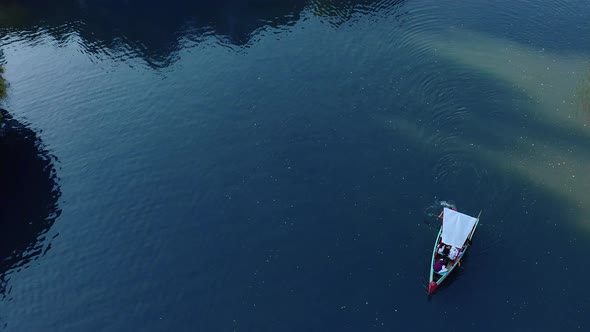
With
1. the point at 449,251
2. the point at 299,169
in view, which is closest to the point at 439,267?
the point at 449,251

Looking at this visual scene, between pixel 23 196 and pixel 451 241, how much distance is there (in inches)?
2539

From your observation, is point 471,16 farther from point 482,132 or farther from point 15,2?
point 15,2

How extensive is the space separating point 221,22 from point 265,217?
60.1 m

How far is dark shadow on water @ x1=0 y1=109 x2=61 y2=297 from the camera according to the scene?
66.8 m

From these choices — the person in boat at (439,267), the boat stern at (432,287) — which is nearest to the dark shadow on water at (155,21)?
the person in boat at (439,267)

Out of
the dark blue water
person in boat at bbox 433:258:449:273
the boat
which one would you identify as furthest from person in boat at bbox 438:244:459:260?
the dark blue water

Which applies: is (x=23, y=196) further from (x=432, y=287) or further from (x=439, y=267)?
(x=439, y=267)

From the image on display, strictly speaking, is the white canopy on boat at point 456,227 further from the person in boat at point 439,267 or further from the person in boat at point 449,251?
the person in boat at point 439,267

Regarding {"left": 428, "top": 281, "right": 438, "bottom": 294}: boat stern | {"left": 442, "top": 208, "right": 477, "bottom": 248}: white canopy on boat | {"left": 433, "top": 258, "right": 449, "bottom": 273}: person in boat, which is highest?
{"left": 442, "top": 208, "right": 477, "bottom": 248}: white canopy on boat

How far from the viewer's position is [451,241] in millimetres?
59906

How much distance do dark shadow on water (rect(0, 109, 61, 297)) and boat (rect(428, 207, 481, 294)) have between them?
5367cm

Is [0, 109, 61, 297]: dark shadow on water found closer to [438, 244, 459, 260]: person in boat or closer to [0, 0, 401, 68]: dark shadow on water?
[0, 0, 401, 68]: dark shadow on water

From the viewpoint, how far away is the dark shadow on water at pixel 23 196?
66.8 m

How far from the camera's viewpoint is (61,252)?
66.2 meters
